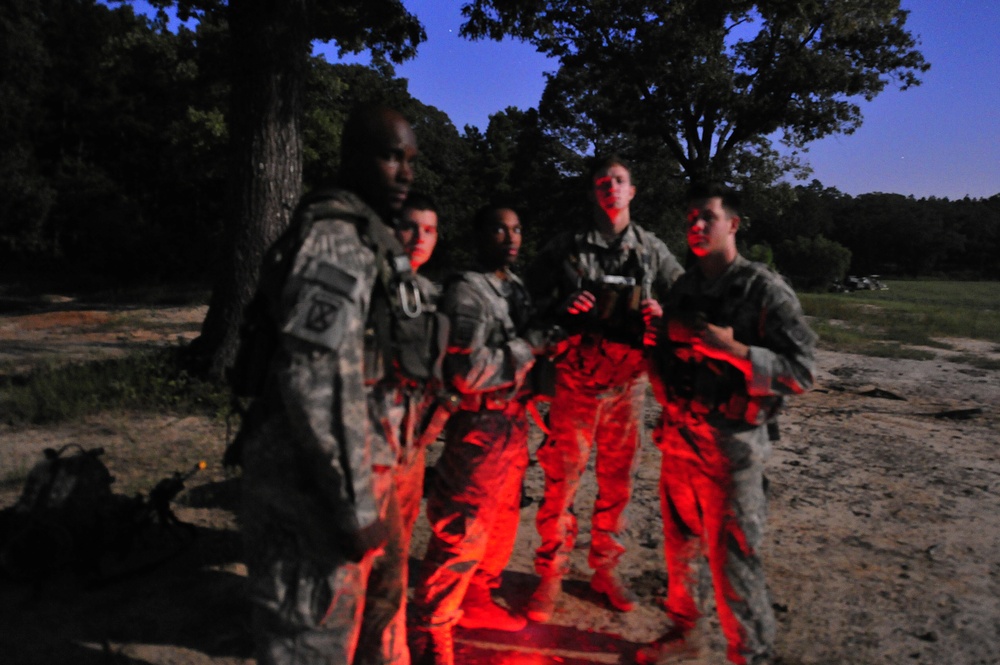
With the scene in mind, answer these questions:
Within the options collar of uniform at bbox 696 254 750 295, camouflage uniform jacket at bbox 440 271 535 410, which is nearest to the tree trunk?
camouflage uniform jacket at bbox 440 271 535 410

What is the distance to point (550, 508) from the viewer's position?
13.0ft

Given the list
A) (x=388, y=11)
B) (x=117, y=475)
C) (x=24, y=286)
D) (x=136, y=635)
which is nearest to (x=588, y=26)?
(x=388, y=11)

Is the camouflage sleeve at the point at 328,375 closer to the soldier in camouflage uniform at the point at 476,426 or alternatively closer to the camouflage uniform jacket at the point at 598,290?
the soldier in camouflage uniform at the point at 476,426

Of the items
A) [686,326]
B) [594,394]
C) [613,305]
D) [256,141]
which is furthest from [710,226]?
[256,141]

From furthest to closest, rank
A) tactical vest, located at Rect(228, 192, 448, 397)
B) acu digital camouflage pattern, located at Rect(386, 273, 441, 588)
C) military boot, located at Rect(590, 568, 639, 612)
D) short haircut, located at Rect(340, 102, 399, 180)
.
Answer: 1. military boot, located at Rect(590, 568, 639, 612)
2. acu digital camouflage pattern, located at Rect(386, 273, 441, 588)
3. short haircut, located at Rect(340, 102, 399, 180)
4. tactical vest, located at Rect(228, 192, 448, 397)

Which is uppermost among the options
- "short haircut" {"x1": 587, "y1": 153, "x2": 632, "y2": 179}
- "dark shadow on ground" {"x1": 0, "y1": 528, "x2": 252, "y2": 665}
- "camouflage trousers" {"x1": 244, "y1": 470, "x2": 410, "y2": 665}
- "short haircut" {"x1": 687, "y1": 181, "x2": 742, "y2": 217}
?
"short haircut" {"x1": 587, "y1": 153, "x2": 632, "y2": 179}

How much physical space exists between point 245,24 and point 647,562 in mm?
7423

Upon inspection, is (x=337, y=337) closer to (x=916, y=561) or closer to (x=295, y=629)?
(x=295, y=629)

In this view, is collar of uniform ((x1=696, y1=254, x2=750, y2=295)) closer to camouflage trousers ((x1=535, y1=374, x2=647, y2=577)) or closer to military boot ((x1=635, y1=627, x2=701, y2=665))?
camouflage trousers ((x1=535, y1=374, x2=647, y2=577))

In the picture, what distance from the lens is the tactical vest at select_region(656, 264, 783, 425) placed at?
3.03m

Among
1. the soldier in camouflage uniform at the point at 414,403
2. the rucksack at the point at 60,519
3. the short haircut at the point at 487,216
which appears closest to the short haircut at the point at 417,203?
the soldier in camouflage uniform at the point at 414,403

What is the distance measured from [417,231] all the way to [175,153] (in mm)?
25658

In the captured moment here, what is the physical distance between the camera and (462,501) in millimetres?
3238

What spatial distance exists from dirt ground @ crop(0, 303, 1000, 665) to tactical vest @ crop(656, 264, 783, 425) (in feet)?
4.56
